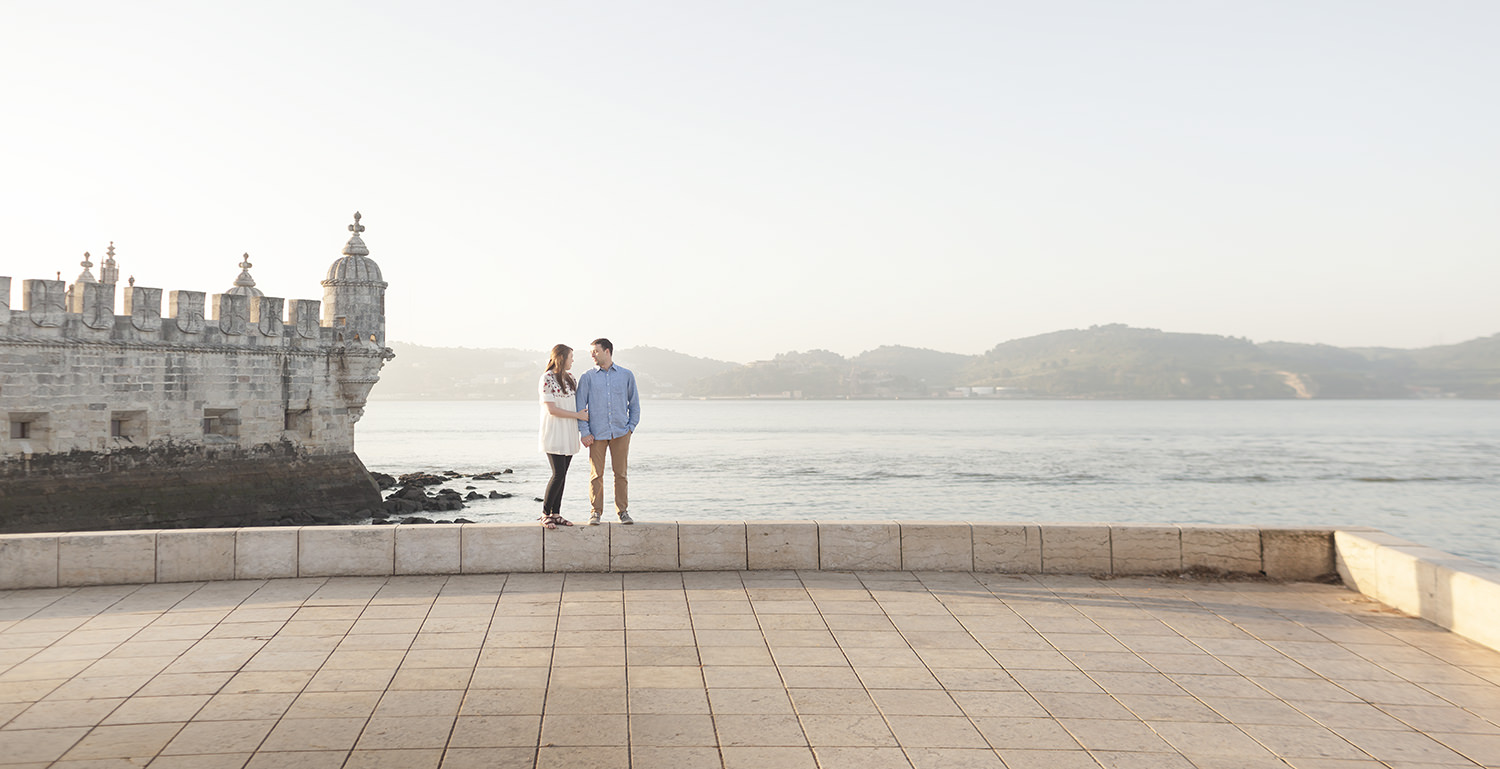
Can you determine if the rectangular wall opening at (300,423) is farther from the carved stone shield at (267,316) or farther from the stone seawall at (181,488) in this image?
the carved stone shield at (267,316)

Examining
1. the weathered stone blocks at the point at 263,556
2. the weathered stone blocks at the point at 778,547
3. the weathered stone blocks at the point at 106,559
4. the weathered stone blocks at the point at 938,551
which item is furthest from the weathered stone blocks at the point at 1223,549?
the weathered stone blocks at the point at 106,559

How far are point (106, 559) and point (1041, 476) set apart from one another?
162 feet

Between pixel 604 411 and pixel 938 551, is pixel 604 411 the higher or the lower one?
the higher one

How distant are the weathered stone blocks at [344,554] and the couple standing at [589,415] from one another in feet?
4.47

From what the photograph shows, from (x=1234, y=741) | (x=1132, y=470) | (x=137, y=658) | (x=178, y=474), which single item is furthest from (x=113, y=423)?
(x=1132, y=470)

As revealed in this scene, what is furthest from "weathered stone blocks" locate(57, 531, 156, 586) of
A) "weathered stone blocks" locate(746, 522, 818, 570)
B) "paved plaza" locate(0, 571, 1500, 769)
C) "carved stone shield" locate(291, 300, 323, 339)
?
"carved stone shield" locate(291, 300, 323, 339)

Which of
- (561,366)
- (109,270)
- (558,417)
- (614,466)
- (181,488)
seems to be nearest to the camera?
(558,417)

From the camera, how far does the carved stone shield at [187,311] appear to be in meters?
22.2

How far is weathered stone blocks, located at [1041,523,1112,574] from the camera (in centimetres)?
777

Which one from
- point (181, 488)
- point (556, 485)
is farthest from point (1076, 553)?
point (181, 488)

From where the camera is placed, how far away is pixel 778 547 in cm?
Answer: 782

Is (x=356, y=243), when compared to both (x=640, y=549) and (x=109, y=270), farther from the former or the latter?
(x=640, y=549)

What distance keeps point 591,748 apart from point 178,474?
22213mm

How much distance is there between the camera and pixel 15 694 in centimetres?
466
